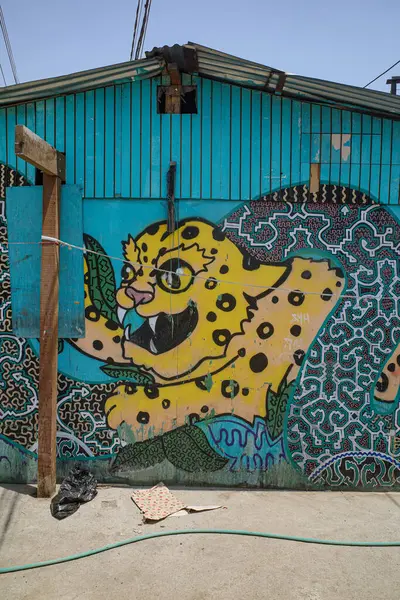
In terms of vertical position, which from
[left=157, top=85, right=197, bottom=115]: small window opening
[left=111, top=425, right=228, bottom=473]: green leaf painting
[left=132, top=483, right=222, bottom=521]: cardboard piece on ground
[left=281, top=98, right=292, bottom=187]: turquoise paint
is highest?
[left=157, top=85, right=197, bottom=115]: small window opening

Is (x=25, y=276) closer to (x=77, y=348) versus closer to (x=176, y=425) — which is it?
(x=77, y=348)

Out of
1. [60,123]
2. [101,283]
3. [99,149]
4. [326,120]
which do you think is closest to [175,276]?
[101,283]

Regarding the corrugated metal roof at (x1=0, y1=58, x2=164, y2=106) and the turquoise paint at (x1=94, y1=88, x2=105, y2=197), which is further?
the turquoise paint at (x1=94, y1=88, x2=105, y2=197)

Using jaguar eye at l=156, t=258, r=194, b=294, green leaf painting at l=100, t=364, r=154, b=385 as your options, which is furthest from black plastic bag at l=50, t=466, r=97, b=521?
jaguar eye at l=156, t=258, r=194, b=294

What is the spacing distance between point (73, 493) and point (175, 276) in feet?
7.63

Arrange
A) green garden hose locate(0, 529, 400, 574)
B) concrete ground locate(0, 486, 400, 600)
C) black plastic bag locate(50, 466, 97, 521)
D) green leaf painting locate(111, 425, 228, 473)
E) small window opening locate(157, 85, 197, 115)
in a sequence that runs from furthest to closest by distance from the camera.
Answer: green leaf painting locate(111, 425, 228, 473), small window opening locate(157, 85, 197, 115), black plastic bag locate(50, 466, 97, 521), green garden hose locate(0, 529, 400, 574), concrete ground locate(0, 486, 400, 600)

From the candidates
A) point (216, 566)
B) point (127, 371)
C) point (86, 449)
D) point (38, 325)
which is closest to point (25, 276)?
point (38, 325)

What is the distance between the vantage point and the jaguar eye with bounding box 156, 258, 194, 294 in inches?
205

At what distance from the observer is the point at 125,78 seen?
5.00 meters

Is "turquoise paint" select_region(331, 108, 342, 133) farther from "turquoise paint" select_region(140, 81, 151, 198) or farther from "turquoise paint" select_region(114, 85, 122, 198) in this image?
"turquoise paint" select_region(114, 85, 122, 198)

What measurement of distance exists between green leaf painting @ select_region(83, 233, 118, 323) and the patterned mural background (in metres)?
0.70

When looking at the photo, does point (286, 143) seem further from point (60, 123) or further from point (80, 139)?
point (60, 123)

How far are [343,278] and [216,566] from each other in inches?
116

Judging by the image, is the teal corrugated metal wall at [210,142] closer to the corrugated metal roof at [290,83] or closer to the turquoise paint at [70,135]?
the turquoise paint at [70,135]
